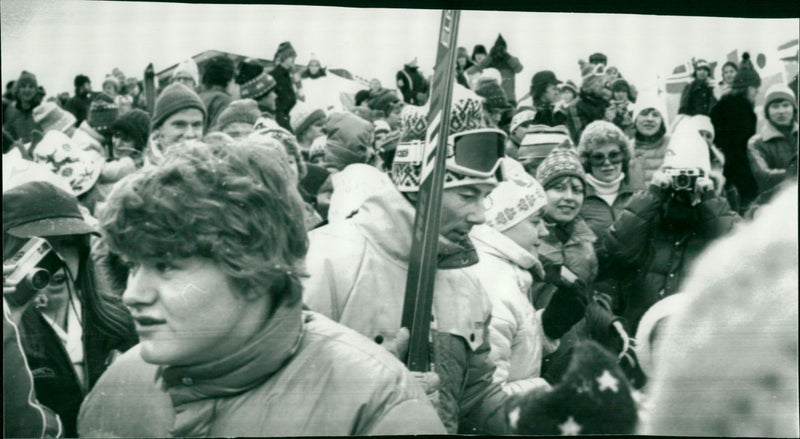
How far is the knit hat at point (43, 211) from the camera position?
183 inches

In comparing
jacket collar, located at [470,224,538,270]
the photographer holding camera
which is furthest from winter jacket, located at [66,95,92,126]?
the photographer holding camera

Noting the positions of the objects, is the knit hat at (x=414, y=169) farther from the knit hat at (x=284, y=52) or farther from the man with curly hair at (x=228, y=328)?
the knit hat at (x=284, y=52)

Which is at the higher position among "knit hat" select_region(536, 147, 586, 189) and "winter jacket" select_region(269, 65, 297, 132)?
"winter jacket" select_region(269, 65, 297, 132)

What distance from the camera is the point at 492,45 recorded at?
475 cm

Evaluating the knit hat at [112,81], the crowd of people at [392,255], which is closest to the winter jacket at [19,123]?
the crowd of people at [392,255]

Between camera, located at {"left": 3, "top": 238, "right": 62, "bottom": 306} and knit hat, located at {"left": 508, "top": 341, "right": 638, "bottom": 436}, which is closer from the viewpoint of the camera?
camera, located at {"left": 3, "top": 238, "right": 62, "bottom": 306}

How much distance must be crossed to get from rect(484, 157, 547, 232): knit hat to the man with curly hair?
75 cm

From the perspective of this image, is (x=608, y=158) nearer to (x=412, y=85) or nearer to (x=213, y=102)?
(x=412, y=85)

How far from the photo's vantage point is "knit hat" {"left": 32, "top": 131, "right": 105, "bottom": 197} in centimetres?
467

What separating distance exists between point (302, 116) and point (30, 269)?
1272 millimetres

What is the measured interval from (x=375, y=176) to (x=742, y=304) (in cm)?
167

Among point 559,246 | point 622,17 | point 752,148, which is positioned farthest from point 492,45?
point 752,148

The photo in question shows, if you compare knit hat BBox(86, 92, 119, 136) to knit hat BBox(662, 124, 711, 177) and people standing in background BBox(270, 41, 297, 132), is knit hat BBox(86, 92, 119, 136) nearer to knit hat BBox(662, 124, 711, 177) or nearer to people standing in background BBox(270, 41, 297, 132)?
people standing in background BBox(270, 41, 297, 132)

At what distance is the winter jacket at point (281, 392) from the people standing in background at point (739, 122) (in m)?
1.65
